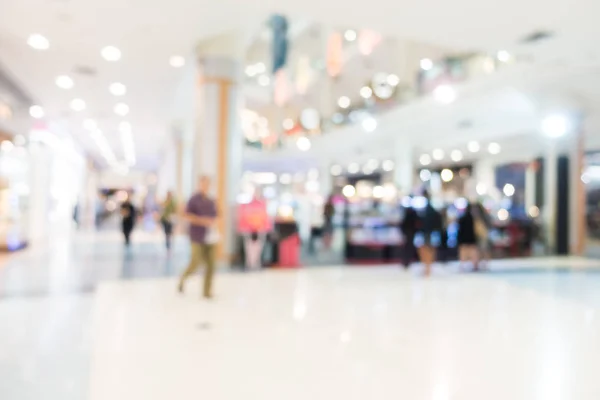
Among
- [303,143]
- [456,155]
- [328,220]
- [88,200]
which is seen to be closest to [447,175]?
[456,155]

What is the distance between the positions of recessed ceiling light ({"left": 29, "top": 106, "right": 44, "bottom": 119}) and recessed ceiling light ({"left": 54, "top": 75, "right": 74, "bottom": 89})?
5.84 feet

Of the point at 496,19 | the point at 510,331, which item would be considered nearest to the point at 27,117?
the point at 496,19

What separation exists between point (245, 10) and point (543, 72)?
6099mm

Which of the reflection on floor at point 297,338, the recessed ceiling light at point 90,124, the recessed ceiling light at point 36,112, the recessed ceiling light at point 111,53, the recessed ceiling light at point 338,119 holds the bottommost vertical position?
the reflection on floor at point 297,338

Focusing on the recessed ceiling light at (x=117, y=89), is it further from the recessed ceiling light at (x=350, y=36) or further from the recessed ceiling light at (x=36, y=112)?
the recessed ceiling light at (x=350, y=36)

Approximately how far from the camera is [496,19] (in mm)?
5859

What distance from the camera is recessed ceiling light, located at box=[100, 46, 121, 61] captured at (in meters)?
7.95

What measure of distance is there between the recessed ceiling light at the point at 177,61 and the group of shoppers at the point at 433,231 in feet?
16.4

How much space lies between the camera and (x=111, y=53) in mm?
8172

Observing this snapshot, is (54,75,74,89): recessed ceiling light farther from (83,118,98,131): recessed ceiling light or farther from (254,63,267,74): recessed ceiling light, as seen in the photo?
(254,63,267,74): recessed ceiling light

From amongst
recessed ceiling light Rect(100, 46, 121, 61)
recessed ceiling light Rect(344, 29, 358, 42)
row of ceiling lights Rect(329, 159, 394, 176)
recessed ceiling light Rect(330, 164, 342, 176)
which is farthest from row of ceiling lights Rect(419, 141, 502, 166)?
recessed ceiling light Rect(100, 46, 121, 61)

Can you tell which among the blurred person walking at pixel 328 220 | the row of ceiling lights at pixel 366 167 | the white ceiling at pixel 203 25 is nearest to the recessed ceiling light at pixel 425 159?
the row of ceiling lights at pixel 366 167

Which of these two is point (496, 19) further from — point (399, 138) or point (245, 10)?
point (399, 138)

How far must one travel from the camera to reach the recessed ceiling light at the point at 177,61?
858 centimetres
